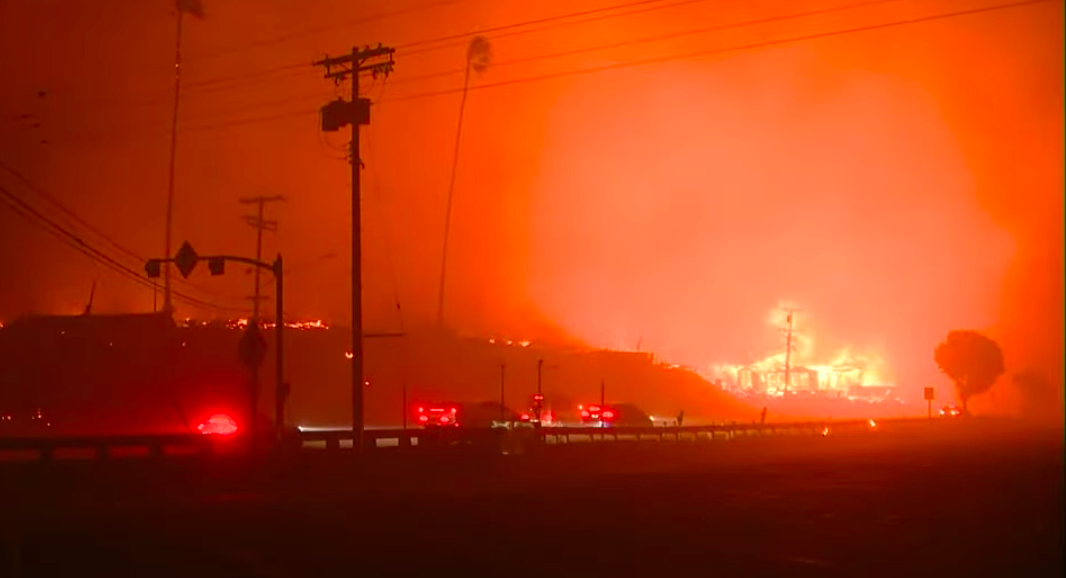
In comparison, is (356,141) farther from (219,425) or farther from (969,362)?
(969,362)

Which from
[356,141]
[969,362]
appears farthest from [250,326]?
[969,362]

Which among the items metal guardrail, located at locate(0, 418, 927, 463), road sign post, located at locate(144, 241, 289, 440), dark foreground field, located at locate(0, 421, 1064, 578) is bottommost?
dark foreground field, located at locate(0, 421, 1064, 578)

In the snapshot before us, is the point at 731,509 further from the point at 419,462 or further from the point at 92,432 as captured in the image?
the point at 92,432

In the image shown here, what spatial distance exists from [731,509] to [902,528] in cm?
503

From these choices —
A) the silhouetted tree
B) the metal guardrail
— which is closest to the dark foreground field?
the metal guardrail

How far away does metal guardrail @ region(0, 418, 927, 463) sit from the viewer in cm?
3753

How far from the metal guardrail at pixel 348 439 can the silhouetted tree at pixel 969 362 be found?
45.8m

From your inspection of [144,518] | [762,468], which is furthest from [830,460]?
[144,518]

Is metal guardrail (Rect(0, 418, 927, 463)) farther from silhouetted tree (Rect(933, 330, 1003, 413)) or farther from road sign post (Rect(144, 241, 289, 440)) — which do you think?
silhouetted tree (Rect(933, 330, 1003, 413))

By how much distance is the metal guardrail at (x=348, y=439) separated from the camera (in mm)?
37531

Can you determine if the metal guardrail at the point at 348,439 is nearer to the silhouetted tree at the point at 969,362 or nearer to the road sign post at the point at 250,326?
the road sign post at the point at 250,326

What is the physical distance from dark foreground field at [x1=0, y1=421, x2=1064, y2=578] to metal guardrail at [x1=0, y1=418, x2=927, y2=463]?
2.40 meters

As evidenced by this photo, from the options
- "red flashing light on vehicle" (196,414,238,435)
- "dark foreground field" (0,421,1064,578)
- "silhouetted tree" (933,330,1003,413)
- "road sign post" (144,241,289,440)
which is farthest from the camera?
"silhouetted tree" (933,330,1003,413)

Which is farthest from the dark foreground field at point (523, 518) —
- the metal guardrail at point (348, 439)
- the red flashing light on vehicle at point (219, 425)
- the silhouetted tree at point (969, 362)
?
the silhouetted tree at point (969, 362)
